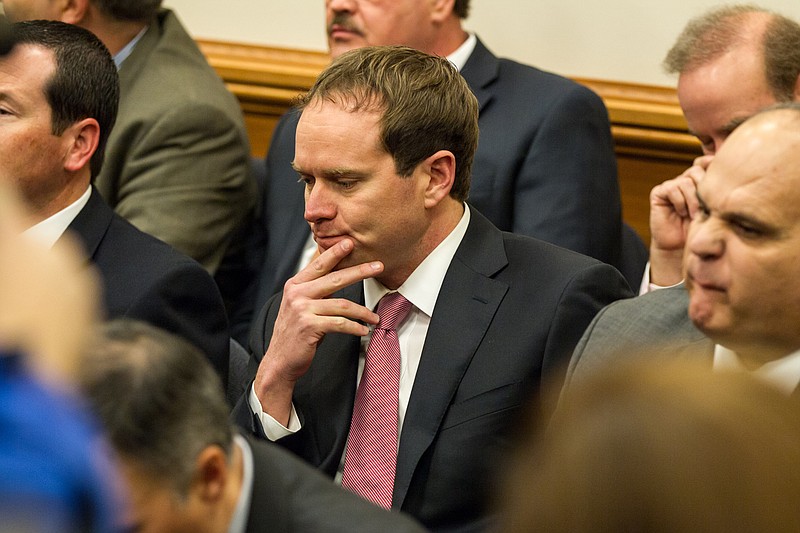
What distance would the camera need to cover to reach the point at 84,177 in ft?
8.13

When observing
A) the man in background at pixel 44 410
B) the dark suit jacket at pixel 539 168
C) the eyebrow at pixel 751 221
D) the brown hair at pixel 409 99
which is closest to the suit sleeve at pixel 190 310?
the brown hair at pixel 409 99

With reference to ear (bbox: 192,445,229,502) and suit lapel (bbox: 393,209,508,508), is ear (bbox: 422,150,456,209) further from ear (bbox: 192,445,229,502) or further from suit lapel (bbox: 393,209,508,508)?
ear (bbox: 192,445,229,502)

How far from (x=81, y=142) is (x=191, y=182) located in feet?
1.82

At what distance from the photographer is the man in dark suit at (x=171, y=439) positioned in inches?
45.8

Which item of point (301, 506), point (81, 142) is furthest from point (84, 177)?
point (301, 506)

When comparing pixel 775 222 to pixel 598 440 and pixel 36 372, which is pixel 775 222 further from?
pixel 36 372

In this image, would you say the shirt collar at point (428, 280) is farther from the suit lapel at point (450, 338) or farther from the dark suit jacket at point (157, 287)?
the dark suit jacket at point (157, 287)

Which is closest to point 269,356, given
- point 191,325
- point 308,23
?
point 191,325

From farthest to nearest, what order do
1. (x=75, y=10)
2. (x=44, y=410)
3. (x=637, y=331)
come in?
(x=75, y=10), (x=637, y=331), (x=44, y=410)

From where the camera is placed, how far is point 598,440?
792 mm

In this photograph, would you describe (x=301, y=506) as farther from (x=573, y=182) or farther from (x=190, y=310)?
(x=573, y=182)

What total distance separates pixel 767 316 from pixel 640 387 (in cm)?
92

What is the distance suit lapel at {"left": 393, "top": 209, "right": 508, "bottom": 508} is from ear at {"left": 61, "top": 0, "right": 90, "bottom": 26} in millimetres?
1556

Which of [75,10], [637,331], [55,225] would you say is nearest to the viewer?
[637,331]
